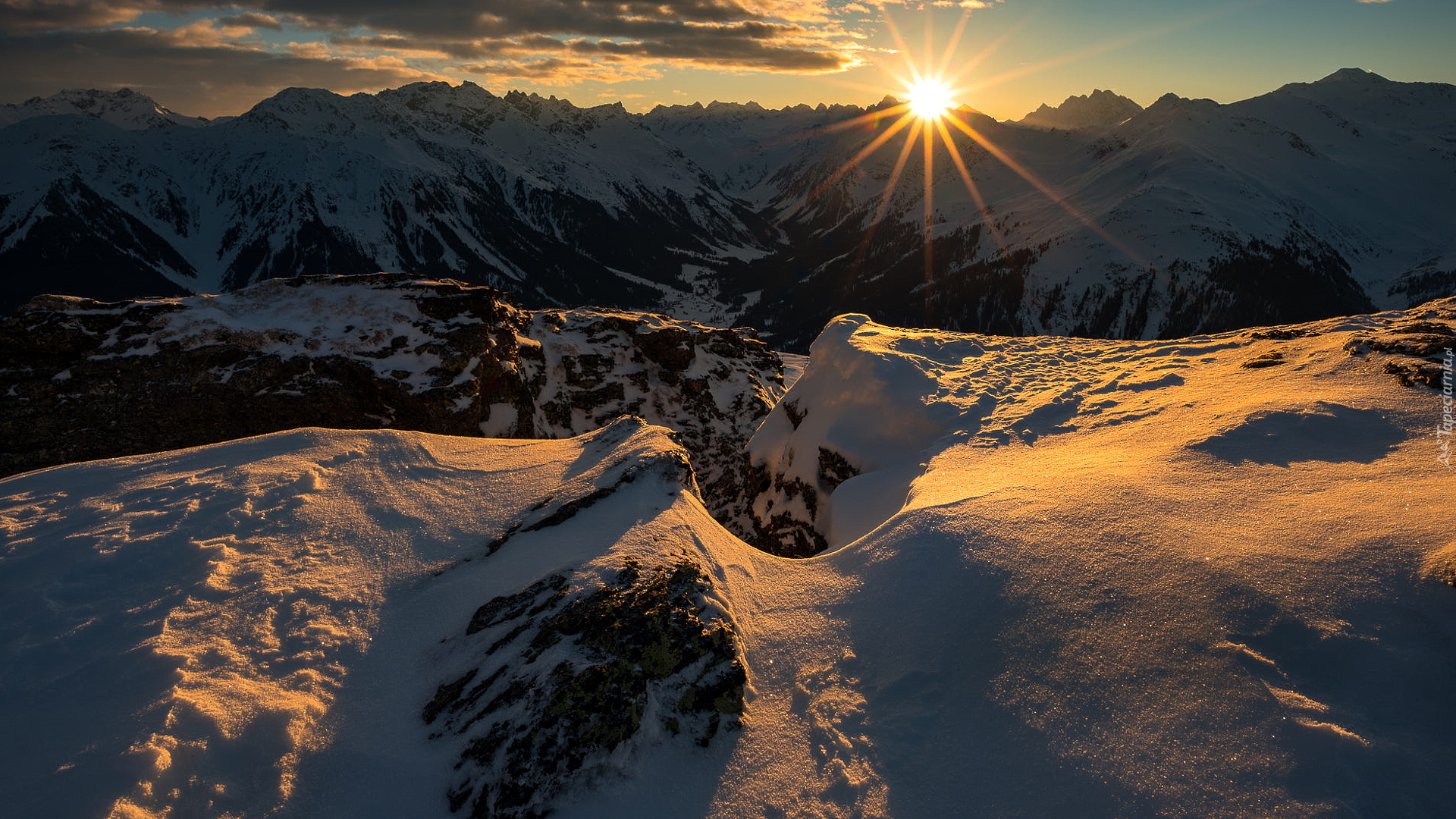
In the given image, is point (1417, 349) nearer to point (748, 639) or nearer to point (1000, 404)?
point (1000, 404)

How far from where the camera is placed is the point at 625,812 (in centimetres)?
629

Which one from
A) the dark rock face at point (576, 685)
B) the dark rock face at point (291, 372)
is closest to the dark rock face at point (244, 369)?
the dark rock face at point (291, 372)

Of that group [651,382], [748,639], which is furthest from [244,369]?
[748,639]

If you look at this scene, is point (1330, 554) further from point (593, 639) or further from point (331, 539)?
point (331, 539)

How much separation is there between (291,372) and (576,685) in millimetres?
25749

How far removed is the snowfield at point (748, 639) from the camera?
6113 mm

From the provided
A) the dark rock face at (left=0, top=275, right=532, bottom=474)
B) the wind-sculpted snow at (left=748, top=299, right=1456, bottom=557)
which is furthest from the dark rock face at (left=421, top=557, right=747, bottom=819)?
the dark rock face at (left=0, top=275, right=532, bottom=474)

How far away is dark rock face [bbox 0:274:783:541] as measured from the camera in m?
22.7

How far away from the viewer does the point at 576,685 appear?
726cm

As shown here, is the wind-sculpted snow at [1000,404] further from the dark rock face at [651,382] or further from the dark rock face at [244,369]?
the dark rock face at [244,369]

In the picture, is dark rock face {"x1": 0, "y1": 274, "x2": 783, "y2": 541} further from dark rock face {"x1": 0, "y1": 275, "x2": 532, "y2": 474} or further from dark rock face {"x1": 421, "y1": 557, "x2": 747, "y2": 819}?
dark rock face {"x1": 421, "y1": 557, "x2": 747, "y2": 819}

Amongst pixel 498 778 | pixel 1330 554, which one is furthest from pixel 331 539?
pixel 1330 554

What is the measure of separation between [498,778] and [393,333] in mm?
27616

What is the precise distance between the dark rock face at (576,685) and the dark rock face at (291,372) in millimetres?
16673
